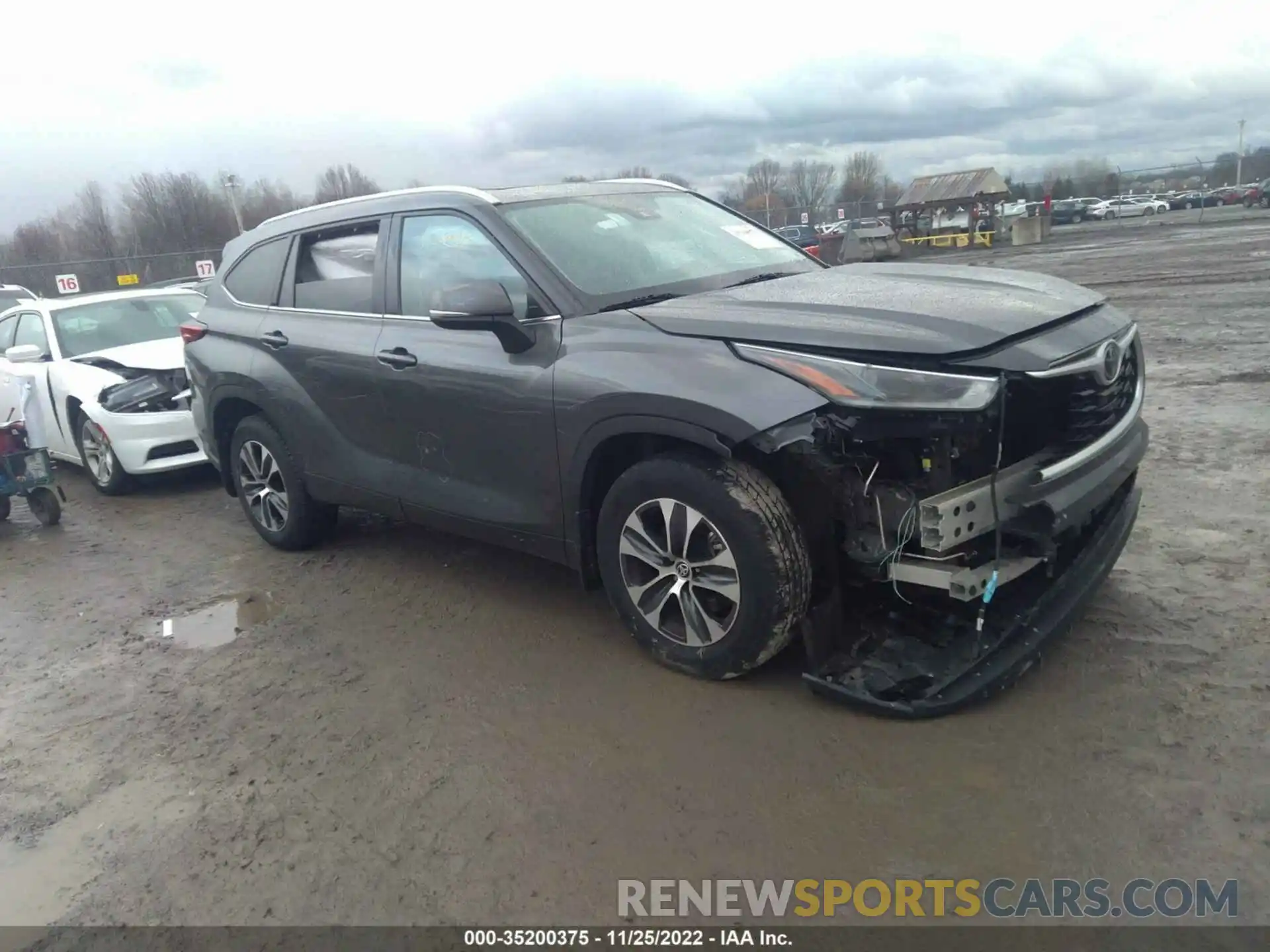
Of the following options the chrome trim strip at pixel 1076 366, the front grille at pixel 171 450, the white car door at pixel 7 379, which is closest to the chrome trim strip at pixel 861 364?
the chrome trim strip at pixel 1076 366

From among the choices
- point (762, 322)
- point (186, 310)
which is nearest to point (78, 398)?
point (186, 310)

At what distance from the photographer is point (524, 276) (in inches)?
160

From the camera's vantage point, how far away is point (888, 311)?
3398 millimetres

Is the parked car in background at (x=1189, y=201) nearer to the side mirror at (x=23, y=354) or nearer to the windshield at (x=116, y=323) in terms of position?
the windshield at (x=116, y=323)

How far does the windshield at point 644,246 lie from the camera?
13.5 ft

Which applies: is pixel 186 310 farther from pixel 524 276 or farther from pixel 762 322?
pixel 762 322

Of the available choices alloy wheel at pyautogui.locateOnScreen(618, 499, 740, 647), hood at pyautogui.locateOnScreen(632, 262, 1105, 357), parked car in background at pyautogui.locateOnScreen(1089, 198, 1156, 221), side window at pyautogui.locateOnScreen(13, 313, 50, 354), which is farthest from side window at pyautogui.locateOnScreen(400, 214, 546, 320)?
parked car in background at pyautogui.locateOnScreen(1089, 198, 1156, 221)

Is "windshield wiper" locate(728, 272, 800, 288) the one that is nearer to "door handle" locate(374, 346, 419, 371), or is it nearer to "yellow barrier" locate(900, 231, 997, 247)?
"door handle" locate(374, 346, 419, 371)

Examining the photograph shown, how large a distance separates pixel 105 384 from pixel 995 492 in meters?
6.91

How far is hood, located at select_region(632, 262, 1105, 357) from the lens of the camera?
126 inches

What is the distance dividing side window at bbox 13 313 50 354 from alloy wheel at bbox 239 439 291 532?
11.6ft

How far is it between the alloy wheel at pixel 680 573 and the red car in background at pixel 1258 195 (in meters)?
52.0

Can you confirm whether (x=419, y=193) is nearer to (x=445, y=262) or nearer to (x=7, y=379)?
(x=445, y=262)

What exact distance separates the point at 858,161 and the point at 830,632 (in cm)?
8565
